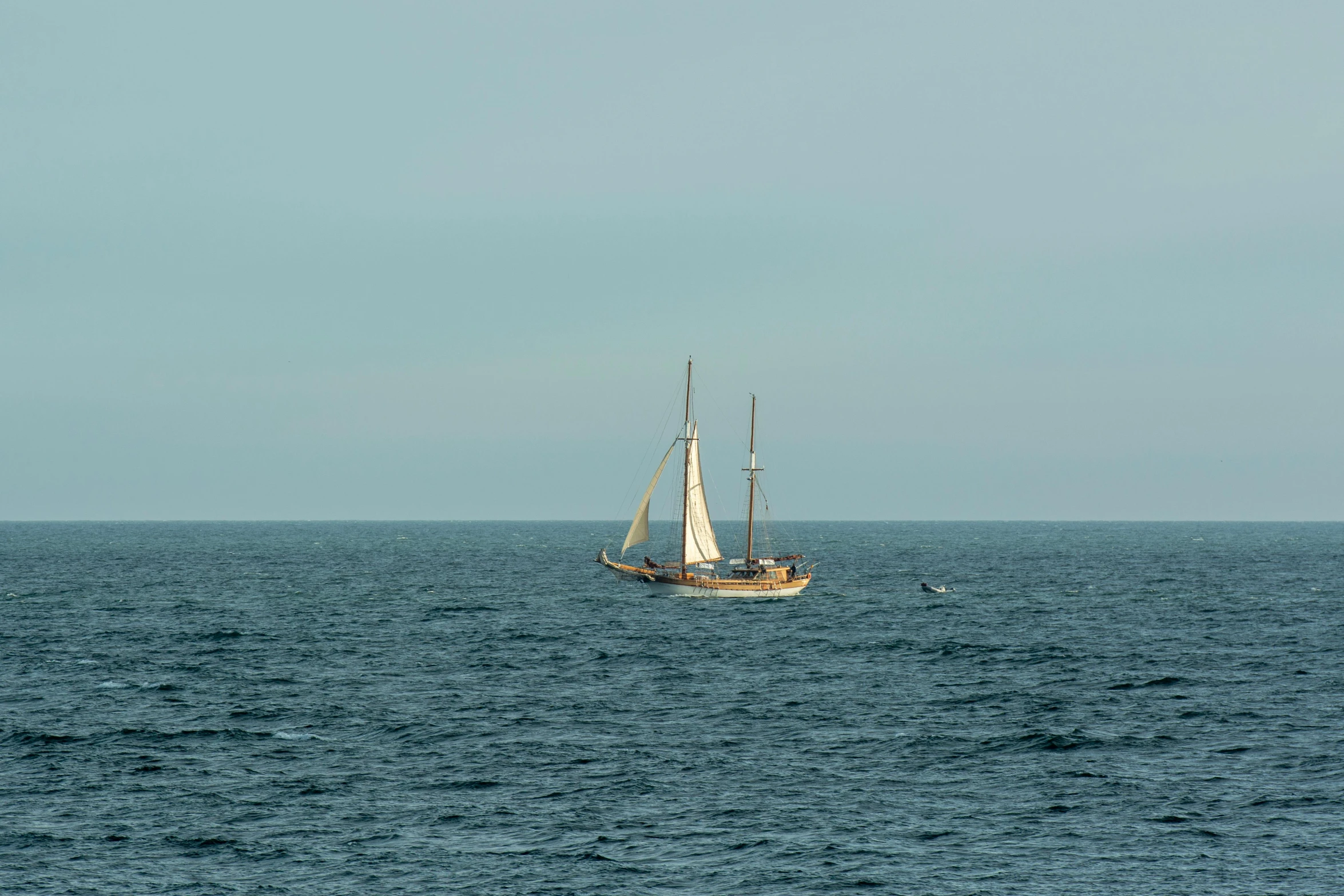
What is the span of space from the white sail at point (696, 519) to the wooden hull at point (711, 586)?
198cm

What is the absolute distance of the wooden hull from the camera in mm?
99562

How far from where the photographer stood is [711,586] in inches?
3912

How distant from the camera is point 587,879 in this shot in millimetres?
29016

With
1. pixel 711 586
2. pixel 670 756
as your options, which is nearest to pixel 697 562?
pixel 711 586

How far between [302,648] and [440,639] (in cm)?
882

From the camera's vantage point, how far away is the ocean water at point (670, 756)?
30.0 metres

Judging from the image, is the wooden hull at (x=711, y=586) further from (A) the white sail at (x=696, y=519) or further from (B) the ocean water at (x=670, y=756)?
(B) the ocean water at (x=670, y=756)

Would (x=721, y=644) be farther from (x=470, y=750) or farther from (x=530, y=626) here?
(x=470, y=750)

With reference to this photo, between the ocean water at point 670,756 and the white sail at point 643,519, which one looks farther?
the white sail at point 643,519

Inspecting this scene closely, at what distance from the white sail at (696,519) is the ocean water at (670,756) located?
13.9 metres

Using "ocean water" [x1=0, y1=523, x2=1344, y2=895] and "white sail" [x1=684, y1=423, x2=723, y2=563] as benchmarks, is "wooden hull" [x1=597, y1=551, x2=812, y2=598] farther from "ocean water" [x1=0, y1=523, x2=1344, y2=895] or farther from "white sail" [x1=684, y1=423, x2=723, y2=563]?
"ocean water" [x1=0, y1=523, x2=1344, y2=895]

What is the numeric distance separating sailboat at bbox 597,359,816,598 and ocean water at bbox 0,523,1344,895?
13834mm

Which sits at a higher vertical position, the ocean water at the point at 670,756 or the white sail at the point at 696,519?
the white sail at the point at 696,519

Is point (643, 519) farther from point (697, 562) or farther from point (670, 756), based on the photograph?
point (670, 756)
